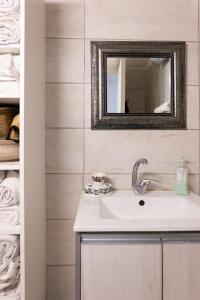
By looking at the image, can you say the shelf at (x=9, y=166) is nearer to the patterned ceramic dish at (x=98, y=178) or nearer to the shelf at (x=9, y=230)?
the shelf at (x=9, y=230)

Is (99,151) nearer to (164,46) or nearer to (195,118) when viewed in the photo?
(195,118)

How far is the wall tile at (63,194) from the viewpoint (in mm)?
1415

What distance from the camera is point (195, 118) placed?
1.42m

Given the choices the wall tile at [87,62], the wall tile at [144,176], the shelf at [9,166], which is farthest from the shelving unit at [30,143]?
the wall tile at [144,176]

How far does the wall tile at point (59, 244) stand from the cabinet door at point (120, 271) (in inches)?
21.2

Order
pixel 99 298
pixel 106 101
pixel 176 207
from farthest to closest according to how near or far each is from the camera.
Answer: pixel 106 101, pixel 176 207, pixel 99 298

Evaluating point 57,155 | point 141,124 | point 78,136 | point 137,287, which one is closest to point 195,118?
point 141,124

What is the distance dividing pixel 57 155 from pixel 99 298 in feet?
2.58

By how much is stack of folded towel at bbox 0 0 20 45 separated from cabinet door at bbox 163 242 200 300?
1.06 meters

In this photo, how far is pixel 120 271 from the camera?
90 centimetres

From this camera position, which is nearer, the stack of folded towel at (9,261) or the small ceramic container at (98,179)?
the stack of folded towel at (9,261)

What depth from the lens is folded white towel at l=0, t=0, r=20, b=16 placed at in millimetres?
992

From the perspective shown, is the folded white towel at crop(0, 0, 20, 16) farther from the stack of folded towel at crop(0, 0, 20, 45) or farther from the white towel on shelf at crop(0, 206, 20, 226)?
the white towel on shelf at crop(0, 206, 20, 226)

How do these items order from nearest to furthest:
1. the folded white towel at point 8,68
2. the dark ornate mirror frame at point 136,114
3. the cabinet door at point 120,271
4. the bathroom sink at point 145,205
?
the cabinet door at point 120,271, the folded white towel at point 8,68, the bathroom sink at point 145,205, the dark ornate mirror frame at point 136,114
